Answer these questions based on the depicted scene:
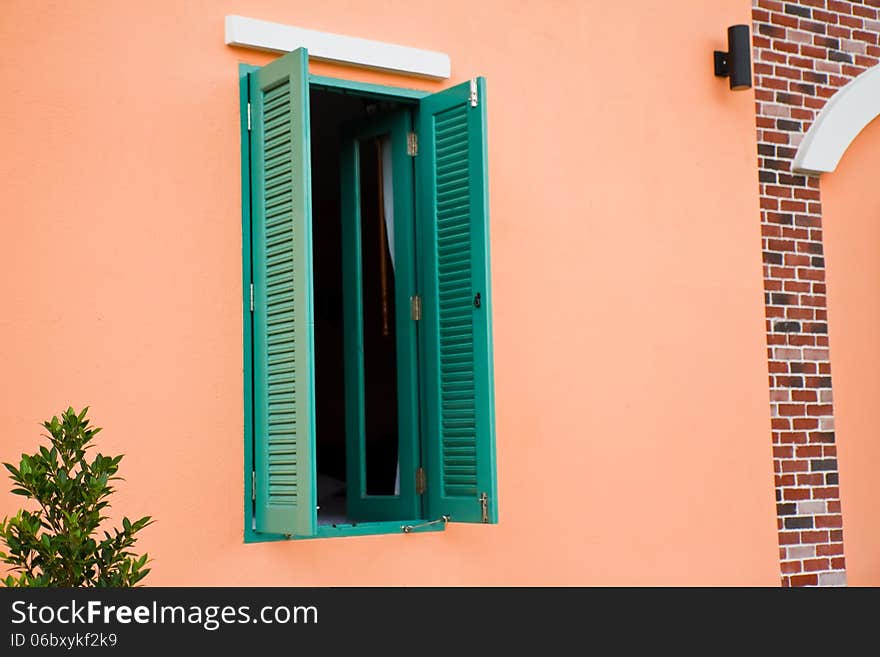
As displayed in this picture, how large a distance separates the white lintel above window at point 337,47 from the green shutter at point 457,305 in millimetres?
201

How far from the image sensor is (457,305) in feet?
17.1

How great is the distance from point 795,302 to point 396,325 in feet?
7.48

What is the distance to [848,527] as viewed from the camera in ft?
21.5

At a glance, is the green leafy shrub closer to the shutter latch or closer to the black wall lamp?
the shutter latch

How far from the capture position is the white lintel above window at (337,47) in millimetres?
5039

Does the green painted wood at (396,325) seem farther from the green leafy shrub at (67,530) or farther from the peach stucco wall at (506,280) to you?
the green leafy shrub at (67,530)

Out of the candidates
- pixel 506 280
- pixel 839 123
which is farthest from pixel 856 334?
pixel 506 280

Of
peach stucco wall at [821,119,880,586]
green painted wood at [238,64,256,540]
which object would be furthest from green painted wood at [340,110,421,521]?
peach stucco wall at [821,119,880,586]

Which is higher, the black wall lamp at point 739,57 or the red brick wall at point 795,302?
the black wall lamp at point 739,57

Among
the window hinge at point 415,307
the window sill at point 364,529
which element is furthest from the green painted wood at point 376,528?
the window hinge at point 415,307

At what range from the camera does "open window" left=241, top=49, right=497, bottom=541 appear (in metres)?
4.71

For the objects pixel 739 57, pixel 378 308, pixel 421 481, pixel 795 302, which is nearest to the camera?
pixel 421 481

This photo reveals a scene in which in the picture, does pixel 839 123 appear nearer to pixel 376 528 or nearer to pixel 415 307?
pixel 415 307
